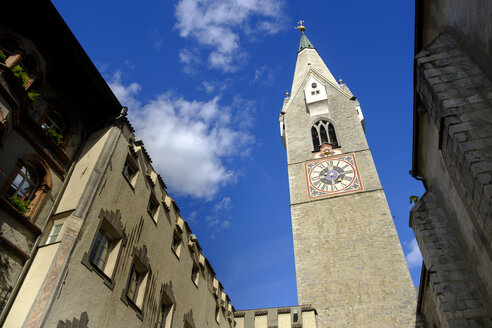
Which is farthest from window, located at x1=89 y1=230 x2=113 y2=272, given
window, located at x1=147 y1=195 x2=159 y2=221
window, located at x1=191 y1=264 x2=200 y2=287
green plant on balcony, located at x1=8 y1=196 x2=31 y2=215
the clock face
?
the clock face

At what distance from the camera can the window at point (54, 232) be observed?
29.2 ft

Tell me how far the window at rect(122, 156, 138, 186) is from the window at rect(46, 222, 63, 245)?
288 cm

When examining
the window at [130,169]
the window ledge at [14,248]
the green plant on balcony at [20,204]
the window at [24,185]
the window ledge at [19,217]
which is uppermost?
the window at [130,169]

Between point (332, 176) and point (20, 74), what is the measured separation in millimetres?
22236

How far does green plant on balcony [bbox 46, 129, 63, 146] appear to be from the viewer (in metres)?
10.0

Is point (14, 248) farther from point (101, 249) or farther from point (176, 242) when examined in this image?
point (176, 242)

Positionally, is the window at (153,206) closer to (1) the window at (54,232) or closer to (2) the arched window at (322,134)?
(1) the window at (54,232)

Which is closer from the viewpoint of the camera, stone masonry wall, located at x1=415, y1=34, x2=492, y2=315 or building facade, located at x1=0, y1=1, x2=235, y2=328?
stone masonry wall, located at x1=415, y1=34, x2=492, y2=315

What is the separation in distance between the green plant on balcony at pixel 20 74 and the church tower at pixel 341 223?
17.5 meters

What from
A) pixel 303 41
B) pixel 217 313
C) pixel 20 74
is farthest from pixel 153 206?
pixel 303 41

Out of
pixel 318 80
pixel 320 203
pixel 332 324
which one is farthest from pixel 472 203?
pixel 318 80

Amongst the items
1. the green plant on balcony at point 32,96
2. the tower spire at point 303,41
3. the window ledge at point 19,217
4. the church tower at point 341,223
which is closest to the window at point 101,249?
the window ledge at point 19,217

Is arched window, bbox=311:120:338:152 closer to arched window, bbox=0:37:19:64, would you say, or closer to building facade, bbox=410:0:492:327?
building facade, bbox=410:0:492:327

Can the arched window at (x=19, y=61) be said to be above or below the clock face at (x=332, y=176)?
below
